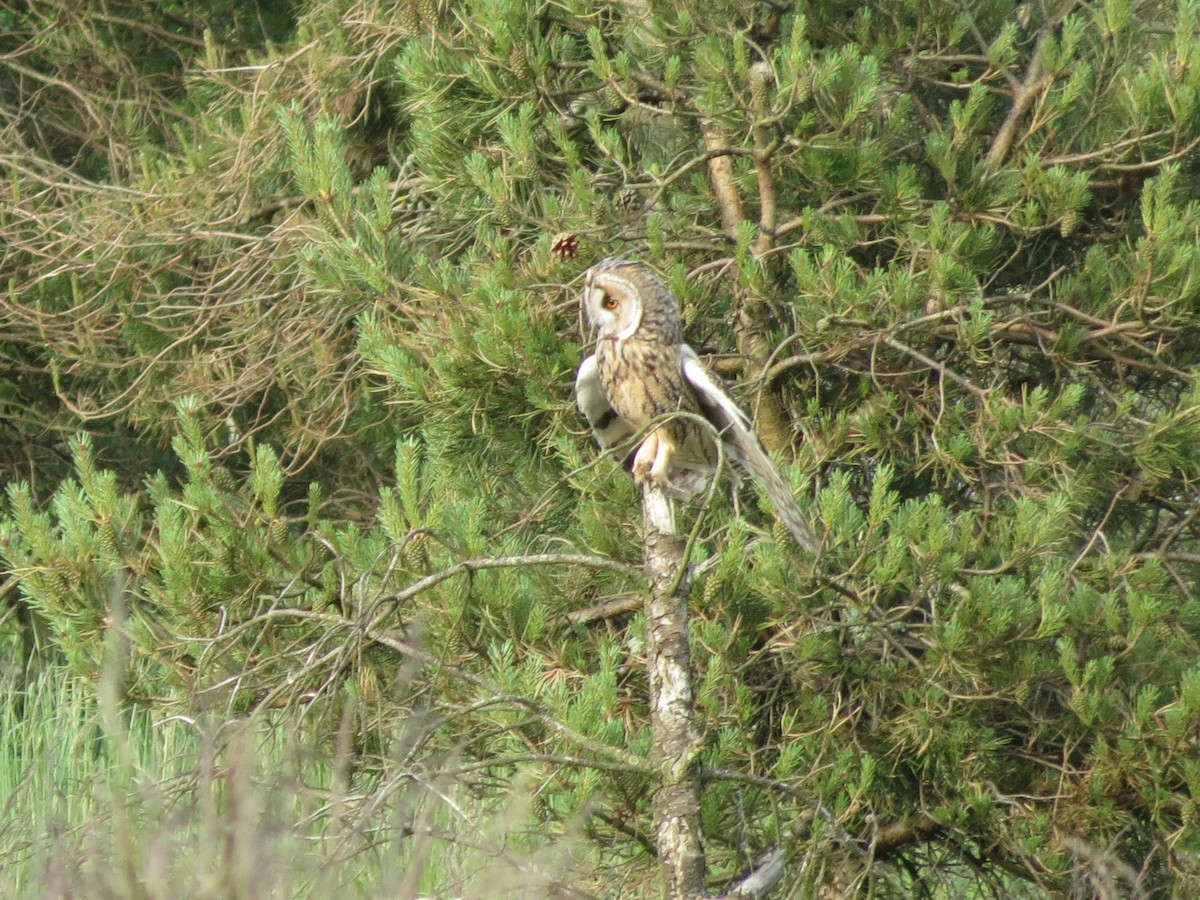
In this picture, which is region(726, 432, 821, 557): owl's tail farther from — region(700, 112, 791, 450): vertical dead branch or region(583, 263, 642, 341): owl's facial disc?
region(700, 112, 791, 450): vertical dead branch

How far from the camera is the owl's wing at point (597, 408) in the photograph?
388cm

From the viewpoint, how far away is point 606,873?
392cm

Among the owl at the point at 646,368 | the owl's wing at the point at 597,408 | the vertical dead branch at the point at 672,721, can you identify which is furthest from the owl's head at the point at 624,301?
the vertical dead branch at the point at 672,721

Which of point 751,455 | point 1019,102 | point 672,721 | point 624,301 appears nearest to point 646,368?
point 624,301

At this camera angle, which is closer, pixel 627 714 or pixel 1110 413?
pixel 627 714

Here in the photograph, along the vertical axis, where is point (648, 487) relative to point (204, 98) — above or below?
above

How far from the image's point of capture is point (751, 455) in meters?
3.30

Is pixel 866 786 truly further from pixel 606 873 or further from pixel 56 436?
pixel 56 436

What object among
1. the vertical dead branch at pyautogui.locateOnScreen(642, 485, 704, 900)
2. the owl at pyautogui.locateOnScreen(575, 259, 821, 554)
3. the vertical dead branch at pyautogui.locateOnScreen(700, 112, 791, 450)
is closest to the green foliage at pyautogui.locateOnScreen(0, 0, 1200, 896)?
the vertical dead branch at pyautogui.locateOnScreen(700, 112, 791, 450)

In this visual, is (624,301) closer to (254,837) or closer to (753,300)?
(753,300)

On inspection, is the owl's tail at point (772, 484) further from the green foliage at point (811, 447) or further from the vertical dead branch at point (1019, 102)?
the vertical dead branch at point (1019, 102)

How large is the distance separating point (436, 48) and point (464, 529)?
1.82 meters

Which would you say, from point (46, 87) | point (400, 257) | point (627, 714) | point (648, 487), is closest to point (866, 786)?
point (627, 714)

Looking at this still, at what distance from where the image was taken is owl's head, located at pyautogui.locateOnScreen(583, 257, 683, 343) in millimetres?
3789
